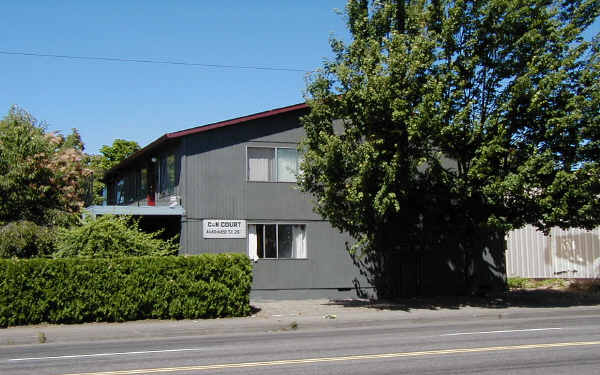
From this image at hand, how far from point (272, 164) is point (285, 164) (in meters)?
0.46

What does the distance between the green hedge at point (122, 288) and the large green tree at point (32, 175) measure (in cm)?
585

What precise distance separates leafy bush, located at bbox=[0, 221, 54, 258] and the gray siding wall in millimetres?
4310

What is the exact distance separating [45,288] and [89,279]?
3.41ft

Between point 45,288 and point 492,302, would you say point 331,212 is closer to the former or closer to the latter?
point 492,302

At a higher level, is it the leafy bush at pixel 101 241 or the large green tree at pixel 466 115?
the large green tree at pixel 466 115

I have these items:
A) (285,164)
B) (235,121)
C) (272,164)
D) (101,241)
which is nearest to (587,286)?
(285,164)

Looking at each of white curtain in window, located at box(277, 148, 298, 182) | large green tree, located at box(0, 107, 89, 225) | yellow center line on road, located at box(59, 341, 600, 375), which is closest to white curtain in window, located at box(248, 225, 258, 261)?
white curtain in window, located at box(277, 148, 298, 182)

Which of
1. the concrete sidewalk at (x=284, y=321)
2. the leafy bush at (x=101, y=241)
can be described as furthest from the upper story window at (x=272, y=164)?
the leafy bush at (x=101, y=241)

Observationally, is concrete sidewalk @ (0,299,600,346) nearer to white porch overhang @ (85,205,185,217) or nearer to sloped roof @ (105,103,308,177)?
white porch overhang @ (85,205,185,217)

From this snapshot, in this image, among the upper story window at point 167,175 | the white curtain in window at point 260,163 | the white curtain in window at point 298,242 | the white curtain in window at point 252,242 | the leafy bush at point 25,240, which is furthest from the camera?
the upper story window at point 167,175

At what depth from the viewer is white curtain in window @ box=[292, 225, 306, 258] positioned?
845 inches

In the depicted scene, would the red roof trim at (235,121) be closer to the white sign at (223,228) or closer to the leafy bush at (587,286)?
the white sign at (223,228)

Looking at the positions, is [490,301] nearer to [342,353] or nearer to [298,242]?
[298,242]

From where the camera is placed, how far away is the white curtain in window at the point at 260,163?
21266mm
